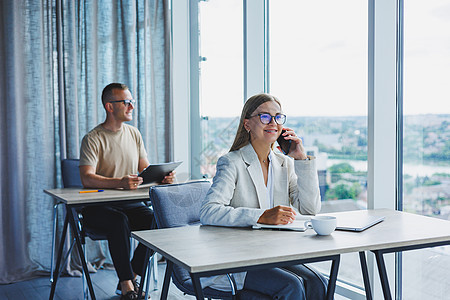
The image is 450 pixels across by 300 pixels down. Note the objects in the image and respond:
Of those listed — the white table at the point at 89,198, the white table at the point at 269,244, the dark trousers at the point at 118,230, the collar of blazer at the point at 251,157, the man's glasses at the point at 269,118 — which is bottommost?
the dark trousers at the point at 118,230

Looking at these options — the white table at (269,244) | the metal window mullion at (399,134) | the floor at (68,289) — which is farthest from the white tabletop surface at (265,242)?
the floor at (68,289)

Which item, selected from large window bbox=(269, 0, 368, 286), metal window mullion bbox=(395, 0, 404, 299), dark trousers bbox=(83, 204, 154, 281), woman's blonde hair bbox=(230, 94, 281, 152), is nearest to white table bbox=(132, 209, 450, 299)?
woman's blonde hair bbox=(230, 94, 281, 152)

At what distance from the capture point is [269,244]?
1.62 metres

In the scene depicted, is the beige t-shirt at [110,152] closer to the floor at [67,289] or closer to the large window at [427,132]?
the floor at [67,289]

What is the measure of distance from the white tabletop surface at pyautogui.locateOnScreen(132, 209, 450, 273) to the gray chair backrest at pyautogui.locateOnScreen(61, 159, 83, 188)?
76.0 inches

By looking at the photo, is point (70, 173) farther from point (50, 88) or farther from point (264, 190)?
point (264, 190)

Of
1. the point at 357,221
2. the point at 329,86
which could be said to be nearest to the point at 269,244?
the point at 357,221

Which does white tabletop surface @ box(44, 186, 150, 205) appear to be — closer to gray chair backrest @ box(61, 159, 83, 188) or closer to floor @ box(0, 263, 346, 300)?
gray chair backrest @ box(61, 159, 83, 188)

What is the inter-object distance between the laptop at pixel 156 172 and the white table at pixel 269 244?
47.1 inches

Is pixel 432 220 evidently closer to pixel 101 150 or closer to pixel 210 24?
pixel 101 150

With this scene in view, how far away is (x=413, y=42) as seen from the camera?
101 inches

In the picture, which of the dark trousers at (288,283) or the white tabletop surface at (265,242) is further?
the dark trousers at (288,283)

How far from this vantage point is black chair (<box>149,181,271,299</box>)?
6.74ft

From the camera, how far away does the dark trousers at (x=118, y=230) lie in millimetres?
3127
